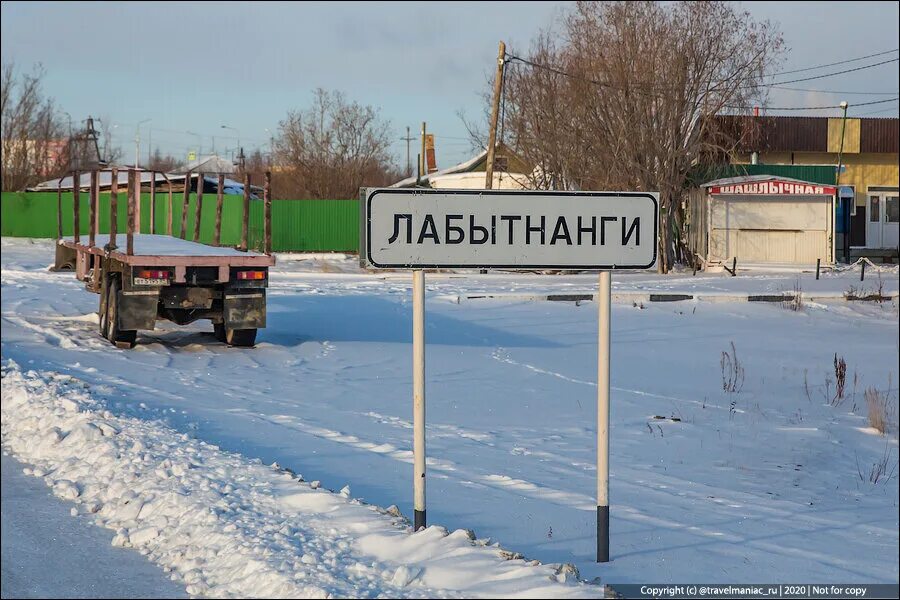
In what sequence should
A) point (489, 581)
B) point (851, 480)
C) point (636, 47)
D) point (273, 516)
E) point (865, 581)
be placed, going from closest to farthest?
point (489, 581)
point (865, 581)
point (273, 516)
point (851, 480)
point (636, 47)

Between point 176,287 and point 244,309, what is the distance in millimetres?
991

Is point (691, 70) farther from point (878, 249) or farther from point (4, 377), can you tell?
point (4, 377)

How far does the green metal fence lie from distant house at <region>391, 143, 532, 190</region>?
3.95 meters

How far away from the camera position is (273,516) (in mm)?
6426

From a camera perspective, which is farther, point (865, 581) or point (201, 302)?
point (201, 302)

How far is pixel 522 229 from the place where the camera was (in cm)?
629

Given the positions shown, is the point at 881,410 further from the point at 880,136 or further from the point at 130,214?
the point at 880,136

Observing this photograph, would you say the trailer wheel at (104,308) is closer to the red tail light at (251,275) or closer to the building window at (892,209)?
the red tail light at (251,275)

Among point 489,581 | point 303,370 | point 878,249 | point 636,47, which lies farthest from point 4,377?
point 878,249

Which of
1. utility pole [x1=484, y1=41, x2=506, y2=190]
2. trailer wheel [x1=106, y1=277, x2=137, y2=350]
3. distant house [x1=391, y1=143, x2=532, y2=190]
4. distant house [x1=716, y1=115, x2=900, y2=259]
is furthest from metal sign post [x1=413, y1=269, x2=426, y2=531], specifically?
distant house [x1=716, y1=115, x2=900, y2=259]

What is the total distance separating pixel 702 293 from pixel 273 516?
19462mm

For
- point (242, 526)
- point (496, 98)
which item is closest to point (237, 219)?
point (496, 98)

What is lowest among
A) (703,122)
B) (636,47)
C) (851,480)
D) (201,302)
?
(851,480)

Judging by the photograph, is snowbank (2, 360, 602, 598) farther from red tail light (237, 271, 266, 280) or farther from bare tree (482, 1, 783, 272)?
bare tree (482, 1, 783, 272)
